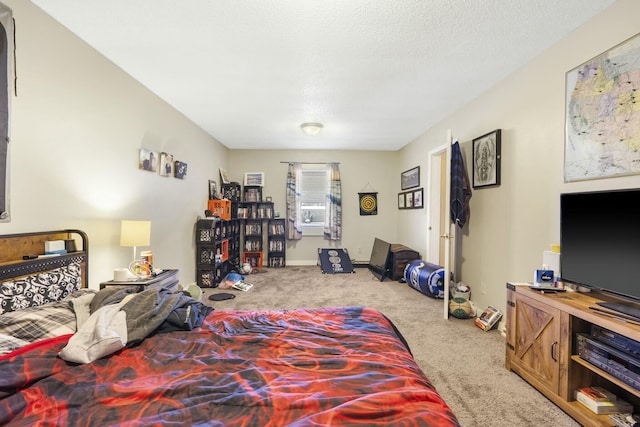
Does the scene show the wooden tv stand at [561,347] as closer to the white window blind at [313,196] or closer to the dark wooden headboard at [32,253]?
the dark wooden headboard at [32,253]

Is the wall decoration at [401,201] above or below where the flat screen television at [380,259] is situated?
above

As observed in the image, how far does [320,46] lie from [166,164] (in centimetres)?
238

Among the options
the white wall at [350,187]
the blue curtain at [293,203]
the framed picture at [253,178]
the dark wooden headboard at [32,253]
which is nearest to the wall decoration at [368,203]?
the white wall at [350,187]

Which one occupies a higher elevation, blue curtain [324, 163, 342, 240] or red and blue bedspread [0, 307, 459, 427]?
blue curtain [324, 163, 342, 240]

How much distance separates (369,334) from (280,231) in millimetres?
4574

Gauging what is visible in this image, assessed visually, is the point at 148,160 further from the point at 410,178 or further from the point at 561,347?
the point at 410,178

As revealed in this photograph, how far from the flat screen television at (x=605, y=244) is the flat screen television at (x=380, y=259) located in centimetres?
327

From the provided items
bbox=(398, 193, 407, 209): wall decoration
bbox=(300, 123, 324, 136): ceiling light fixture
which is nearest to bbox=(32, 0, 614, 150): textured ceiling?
bbox=(300, 123, 324, 136): ceiling light fixture

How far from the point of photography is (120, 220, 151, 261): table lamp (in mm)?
2516

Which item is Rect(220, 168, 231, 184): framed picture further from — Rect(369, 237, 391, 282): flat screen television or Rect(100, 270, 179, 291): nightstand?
Rect(369, 237, 391, 282): flat screen television

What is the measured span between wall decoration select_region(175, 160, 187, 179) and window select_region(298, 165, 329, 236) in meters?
2.71

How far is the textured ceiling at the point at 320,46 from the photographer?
189 cm

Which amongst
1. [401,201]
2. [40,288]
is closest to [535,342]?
[40,288]

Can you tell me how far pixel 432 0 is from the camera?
1.80 m
